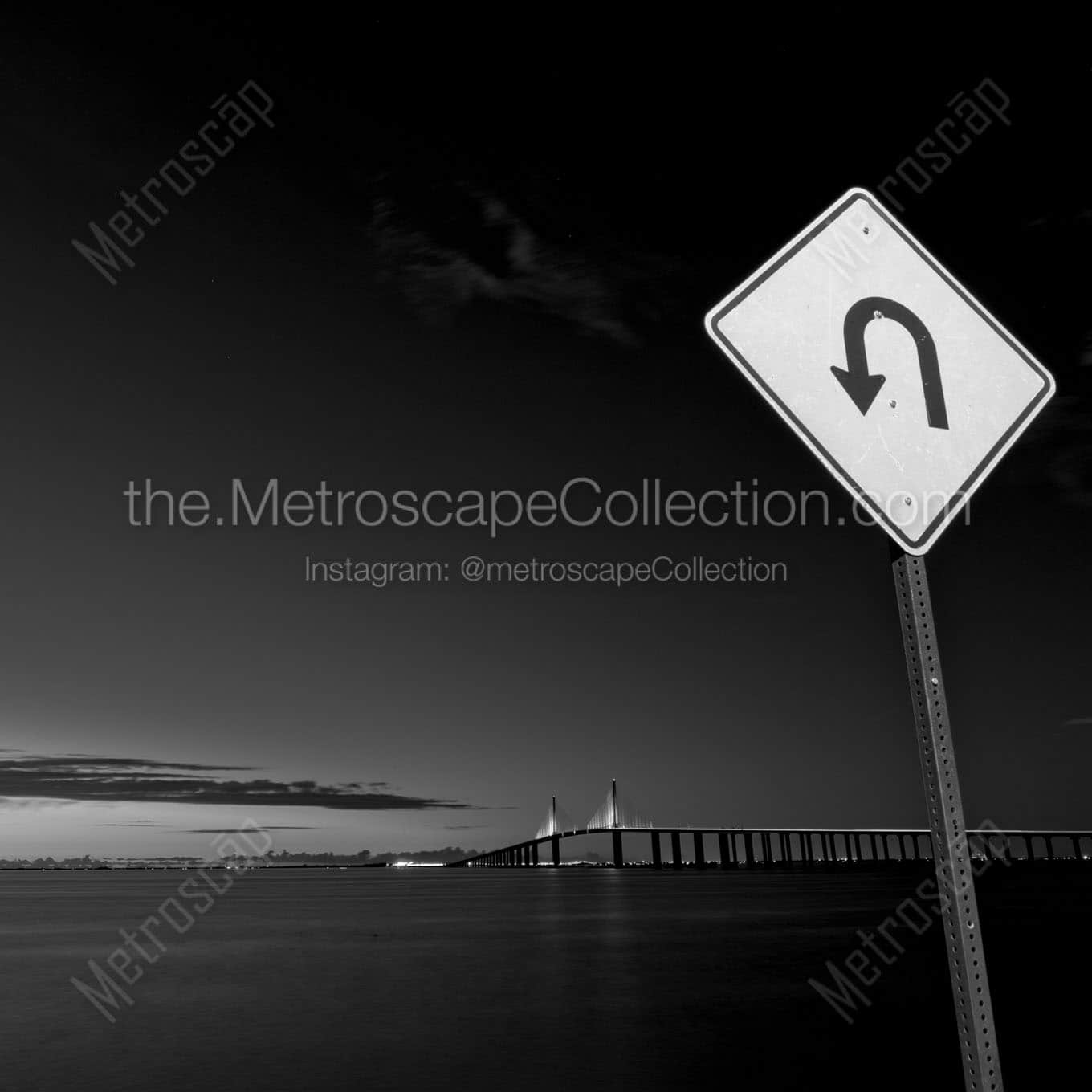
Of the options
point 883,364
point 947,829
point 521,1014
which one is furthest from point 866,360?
point 521,1014

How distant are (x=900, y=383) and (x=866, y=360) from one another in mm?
97

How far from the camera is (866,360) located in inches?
85.5

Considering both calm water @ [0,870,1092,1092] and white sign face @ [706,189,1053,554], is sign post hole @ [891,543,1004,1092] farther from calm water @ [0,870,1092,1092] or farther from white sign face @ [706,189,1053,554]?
calm water @ [0,870,1092,1092]

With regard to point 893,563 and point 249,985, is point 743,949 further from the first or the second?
point 893,563

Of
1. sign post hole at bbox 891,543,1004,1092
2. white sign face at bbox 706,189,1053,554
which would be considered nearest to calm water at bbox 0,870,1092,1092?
sign post hole at bbox 891,543,1004,1092

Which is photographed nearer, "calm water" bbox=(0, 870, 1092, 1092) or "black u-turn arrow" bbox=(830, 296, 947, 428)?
"black u-turn arrow" bbox=(830, 296, 947, 428)

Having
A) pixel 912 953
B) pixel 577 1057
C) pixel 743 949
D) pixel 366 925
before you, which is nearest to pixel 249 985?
pixel 577 1057

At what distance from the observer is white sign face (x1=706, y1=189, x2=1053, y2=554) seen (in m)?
2.08

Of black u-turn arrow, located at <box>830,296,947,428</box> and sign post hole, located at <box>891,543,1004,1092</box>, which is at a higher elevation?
black u-turn arrow, located at <box>830,296,947,428</box>

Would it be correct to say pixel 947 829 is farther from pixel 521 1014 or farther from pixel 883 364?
pixel 521 1014

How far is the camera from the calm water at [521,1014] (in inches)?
321

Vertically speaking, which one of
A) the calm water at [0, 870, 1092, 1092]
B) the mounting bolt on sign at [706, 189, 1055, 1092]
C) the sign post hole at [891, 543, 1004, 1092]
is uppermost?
the mounting bolt on sign at [706, 189, 1055, 1092]

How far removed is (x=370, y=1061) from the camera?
856cm

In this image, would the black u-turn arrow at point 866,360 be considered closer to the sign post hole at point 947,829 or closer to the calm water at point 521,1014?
the sign post hole at point 947,829
